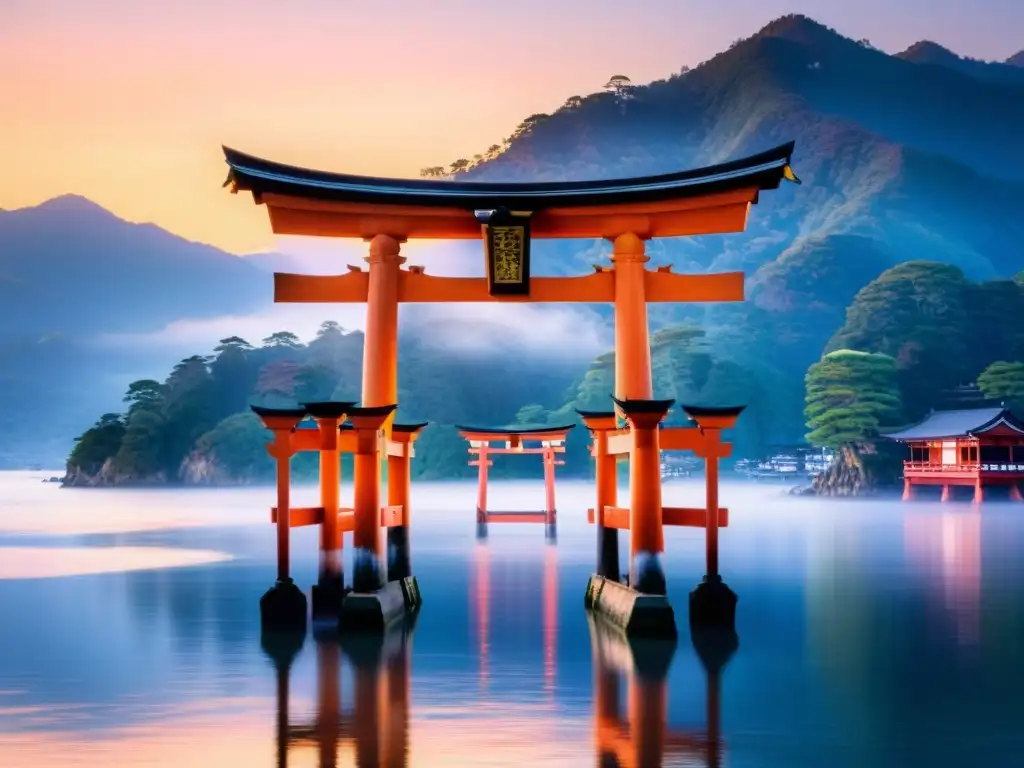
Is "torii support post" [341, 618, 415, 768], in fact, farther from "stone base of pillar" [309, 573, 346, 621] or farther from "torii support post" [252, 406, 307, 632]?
"torii support post" [252, 406, 307, 632]

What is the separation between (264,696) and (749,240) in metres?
108

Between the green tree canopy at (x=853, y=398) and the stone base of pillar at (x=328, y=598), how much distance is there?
39226 mm

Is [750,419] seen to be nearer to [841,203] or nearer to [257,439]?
[257,439]

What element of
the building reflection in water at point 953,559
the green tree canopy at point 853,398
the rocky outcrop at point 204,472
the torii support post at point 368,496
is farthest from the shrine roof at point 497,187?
the rocky outcrop at point 204,472

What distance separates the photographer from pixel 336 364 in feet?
253

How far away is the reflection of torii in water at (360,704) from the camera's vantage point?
21.1ft

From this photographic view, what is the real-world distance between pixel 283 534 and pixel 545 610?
365 cm

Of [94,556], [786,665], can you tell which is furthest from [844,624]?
[94,556]

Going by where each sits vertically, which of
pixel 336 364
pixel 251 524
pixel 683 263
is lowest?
pixel 251 524

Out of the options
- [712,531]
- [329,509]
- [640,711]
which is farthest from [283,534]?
[640,711]

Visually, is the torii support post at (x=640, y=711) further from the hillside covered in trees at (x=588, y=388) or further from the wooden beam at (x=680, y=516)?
the hillside covered in trees at (x=588, y=388)

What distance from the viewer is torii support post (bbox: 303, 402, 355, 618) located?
10.7 metres

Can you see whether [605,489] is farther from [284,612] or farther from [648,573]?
[284,612]

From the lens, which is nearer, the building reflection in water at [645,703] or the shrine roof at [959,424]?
the building reflection in water at [645,703]
